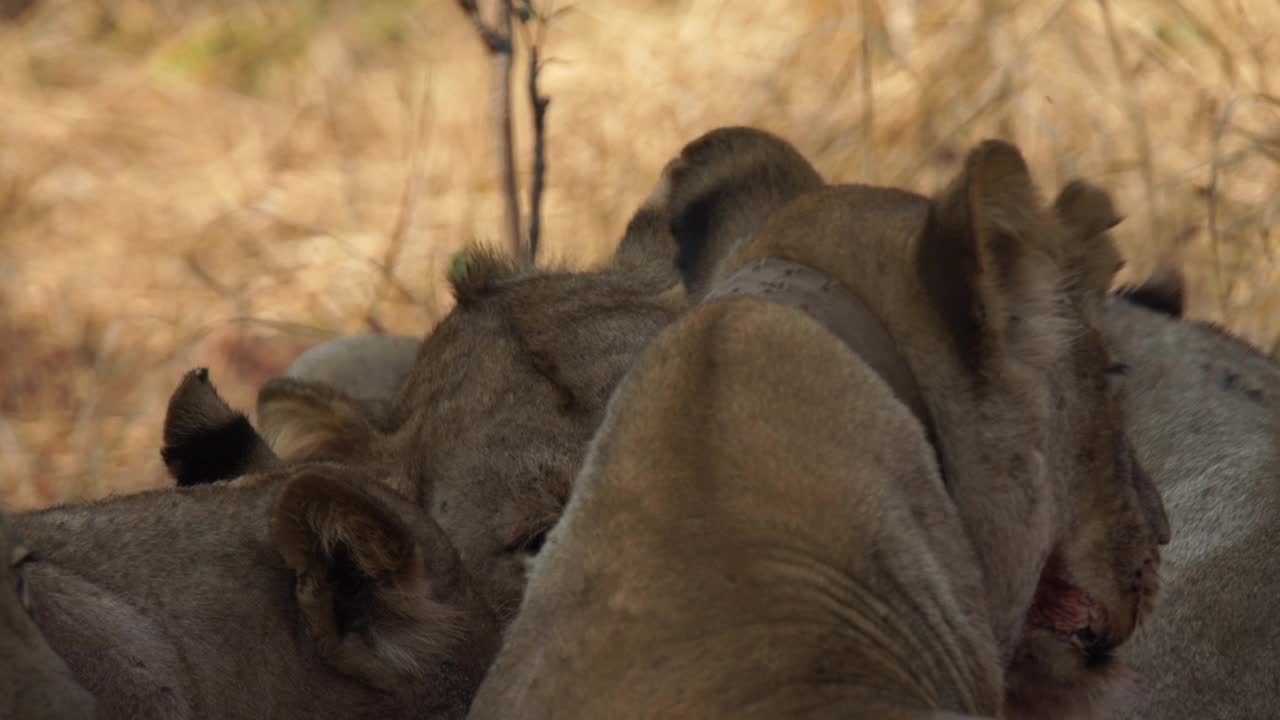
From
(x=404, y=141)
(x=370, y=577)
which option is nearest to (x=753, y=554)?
Answer: (x=370, y=577)

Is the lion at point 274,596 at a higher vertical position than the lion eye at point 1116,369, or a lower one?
higher

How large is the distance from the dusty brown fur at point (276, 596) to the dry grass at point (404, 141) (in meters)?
3.44

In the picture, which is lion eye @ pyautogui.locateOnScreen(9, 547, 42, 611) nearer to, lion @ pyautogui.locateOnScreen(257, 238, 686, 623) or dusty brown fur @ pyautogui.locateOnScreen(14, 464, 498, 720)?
dusty brown fur @ pyautogui.locateOnScreen(14, 464, 498, 720)

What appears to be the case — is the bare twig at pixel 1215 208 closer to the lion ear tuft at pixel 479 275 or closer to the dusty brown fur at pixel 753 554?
the lion ear tuft at pixel 479 275

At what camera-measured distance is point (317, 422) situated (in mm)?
3451

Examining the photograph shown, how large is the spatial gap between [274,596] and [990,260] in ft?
3.43

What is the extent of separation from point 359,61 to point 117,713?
6.34 metres

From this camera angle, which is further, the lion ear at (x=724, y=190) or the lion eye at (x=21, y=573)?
the lion ear at (x=724, y=190)

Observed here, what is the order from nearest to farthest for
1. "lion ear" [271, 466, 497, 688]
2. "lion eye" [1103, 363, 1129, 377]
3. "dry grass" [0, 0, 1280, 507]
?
"lion eye" [1103, 363, 1129, 377], "lion ear" [271, 466, 497, 688], "dry grass" [0, 0, 1280, 507]

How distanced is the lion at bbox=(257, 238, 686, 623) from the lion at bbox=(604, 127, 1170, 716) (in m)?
0.62

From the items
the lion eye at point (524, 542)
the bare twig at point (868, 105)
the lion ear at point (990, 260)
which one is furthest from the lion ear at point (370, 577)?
the bare twig at point (868, 105)

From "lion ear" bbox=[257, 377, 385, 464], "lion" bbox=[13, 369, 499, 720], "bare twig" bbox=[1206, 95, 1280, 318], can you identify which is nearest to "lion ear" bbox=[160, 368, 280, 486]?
"lion ear" bbox=[257, 377, 385, 464]

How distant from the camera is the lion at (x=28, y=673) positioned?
2.11 metres

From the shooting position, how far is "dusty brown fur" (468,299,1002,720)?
203cm
